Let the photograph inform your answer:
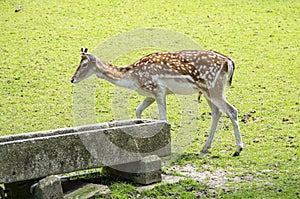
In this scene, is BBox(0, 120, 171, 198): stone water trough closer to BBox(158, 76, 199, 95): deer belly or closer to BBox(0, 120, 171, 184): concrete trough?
BBox(0, 120, 171, 184): concrete trough

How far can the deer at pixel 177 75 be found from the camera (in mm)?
9211

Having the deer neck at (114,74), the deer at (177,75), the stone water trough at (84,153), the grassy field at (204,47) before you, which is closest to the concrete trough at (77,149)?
the stone water trough at (84,153)

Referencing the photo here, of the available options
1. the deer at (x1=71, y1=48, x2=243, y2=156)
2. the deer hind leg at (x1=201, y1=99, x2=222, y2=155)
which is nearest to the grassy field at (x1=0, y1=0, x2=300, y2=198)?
the deer hind leg at (x1=201, y1=99, x2=222, y2=155)

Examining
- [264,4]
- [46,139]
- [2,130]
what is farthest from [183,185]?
[264,4]

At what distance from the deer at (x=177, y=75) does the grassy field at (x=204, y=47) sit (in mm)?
702

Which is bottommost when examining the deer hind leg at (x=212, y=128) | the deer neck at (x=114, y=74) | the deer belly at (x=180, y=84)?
the deer hind leg at (x=212, y=128)

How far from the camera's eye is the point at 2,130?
10617 millimetres

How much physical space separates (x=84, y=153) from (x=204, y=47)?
8618mm

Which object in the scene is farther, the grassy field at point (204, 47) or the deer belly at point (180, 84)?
the deer belly at point (180, 84)

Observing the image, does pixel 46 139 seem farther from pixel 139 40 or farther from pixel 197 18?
pixel 197 18

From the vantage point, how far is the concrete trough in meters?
6.61

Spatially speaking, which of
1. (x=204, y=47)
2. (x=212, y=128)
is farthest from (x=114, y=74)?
(x=204, y=47)

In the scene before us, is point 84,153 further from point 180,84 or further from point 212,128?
point 212,128

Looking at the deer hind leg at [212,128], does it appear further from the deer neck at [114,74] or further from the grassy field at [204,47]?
the deer neck at [114,74]
